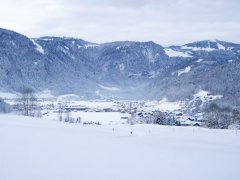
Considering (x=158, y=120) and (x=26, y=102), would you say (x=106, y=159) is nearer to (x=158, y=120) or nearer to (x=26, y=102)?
(x=158, y=120)

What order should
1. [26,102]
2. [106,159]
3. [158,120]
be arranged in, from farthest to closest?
[26,102] → [158,120] → [106,159]

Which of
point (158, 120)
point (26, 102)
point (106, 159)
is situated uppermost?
point (106, 159)

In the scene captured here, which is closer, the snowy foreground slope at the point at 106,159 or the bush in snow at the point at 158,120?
the snowy foreground slope at the point at 106,159

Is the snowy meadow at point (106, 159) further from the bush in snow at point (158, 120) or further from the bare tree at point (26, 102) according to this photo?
the bare tree at point (26, 102)

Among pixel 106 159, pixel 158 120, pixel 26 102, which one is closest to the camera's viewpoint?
pixel 106 159

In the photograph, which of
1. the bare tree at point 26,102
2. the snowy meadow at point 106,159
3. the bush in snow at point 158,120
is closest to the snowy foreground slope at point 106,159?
the snowy meadow at point 106,159

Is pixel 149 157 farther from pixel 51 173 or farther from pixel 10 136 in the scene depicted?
pixel 10 136

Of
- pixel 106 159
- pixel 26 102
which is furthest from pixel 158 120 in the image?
pixel 106 159

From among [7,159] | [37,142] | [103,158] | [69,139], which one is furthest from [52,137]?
[7,159]

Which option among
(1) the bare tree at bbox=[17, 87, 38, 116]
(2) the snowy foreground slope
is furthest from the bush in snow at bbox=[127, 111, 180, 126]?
(2) the snowy foreground slope
